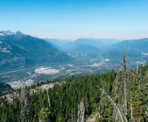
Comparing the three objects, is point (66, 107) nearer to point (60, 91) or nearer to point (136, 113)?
point (60, 91)

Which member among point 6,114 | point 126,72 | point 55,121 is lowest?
point 55,121

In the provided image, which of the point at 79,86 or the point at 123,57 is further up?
the point at 123,57

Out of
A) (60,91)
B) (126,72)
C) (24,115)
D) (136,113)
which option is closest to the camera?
(126,72)

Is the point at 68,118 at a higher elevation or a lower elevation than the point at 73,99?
lower

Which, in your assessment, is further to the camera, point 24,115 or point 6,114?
point 6,114

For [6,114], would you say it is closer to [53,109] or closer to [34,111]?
[34,111]

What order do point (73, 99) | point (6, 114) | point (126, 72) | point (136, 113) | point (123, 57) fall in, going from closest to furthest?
point (123, 57)
point (126, 72)
point (136, 113)
point (6, 114)
point (73, 99)

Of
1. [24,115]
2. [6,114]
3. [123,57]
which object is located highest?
[123,57]

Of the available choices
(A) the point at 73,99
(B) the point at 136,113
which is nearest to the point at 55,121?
(A) the point at 73,99

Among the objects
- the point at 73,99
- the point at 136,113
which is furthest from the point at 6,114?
the point at 136,113
